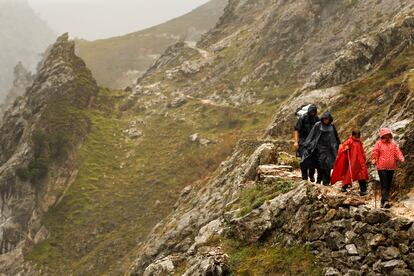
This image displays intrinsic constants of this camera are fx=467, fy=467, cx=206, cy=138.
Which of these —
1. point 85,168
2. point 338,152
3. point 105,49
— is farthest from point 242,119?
point 105,49

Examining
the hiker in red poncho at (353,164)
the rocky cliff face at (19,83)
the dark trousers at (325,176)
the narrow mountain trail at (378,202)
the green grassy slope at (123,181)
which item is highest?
the rocky cliff face at (19,83)

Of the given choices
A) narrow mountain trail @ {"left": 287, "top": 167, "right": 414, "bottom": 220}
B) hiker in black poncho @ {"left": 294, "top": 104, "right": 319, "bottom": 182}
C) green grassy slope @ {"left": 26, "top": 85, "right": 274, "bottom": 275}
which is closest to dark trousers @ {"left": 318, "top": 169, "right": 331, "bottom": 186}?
hiker in black poncho @ {"left": 294, "top": 104, "right": 319, "bottom": 182}

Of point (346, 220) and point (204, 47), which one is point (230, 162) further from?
point (204, 47)

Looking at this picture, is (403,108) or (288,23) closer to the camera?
(403,108)

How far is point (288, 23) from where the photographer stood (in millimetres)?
61656

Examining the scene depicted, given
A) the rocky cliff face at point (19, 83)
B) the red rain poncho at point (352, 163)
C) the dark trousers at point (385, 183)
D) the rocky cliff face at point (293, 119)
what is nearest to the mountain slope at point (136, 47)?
the rocky cliff face at point (19, 83)

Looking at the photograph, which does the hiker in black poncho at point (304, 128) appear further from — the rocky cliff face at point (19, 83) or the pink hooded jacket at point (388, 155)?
the rocky cliff face at point (19, 83)

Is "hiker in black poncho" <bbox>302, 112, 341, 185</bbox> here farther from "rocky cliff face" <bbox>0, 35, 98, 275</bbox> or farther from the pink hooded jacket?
"rocky cliff face" <bbox>0, 35, 98, 275</bbox>

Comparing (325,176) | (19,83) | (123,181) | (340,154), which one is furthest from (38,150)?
(19,83)

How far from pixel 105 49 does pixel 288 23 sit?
106 metres

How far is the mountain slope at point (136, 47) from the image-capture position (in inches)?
5344

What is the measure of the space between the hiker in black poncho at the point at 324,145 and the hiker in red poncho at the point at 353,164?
84 cm

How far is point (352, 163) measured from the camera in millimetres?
13156

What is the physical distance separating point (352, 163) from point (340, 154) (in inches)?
20.9
